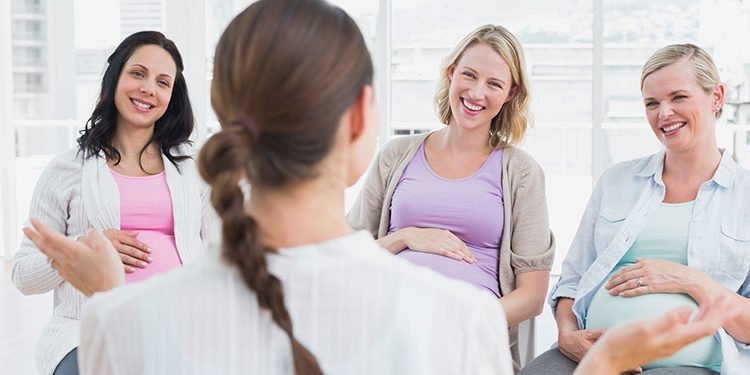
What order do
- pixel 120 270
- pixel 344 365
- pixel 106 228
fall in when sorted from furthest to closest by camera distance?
pixel 106 228, pixel 120 270, pixel 344 365

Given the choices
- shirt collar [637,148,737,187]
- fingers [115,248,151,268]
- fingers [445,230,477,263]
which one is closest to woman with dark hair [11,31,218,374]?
fingers [115,248,151,268]

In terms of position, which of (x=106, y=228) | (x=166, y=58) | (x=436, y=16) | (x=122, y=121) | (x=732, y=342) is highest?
(x=436, y=16)

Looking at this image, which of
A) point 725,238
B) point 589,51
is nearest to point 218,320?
point 725,238

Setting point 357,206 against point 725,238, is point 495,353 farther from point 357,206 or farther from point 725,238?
point 357,206

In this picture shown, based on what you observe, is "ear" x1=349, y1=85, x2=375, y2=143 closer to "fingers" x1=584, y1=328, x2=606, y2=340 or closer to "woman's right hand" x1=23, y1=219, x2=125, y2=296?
"woman's right hand" x1=23, y1=219, x2=125, y2=296

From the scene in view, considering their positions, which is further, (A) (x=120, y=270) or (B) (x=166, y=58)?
(B) (x=166, y=58)

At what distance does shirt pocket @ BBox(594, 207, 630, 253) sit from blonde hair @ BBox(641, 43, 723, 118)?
365 millimetres

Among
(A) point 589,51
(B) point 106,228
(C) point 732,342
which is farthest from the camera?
(A) point 589,51

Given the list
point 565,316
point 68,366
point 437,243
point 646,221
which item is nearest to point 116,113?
point 68,366

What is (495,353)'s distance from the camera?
3.31 ft

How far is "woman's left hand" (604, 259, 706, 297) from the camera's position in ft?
6.92

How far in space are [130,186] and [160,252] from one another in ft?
0.69

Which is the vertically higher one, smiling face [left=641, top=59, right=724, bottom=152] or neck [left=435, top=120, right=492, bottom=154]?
smiling face [left=641, top=59, right=724, bottom=152]

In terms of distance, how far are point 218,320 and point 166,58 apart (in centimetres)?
177
